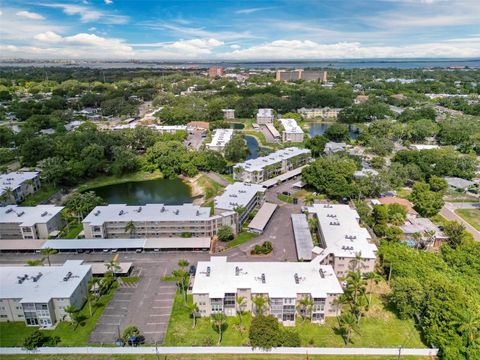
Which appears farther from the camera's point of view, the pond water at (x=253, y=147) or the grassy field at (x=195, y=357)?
the pond water at (x=253, y=147)

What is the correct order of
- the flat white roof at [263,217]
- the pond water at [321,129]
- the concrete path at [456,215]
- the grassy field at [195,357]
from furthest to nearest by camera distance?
the pond water at [321,129], the concrete path at [456,215], the flat white roof at [263,217], the grassy field at [195,357]

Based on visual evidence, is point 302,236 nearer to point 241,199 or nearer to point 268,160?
point 241,199

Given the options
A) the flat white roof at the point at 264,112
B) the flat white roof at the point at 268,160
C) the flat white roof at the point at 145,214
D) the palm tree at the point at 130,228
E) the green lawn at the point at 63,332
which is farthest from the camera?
the flat white roof at the point at 264,112

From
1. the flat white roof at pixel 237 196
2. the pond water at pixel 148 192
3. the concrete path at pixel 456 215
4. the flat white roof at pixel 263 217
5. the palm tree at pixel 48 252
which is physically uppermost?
the flat white roof at pixel 237 196

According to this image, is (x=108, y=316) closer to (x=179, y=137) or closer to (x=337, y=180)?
(x=337, y=180)

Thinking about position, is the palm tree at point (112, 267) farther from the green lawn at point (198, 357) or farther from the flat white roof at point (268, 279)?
the green lawn at point (198, 357)

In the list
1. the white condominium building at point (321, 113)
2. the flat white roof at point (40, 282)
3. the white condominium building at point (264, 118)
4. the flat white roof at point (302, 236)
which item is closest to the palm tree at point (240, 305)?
the flat white roof at point (302, 236)
